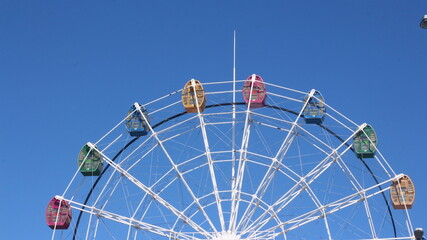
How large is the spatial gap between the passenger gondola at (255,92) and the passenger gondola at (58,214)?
8.79 metres

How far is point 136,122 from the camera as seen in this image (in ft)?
101

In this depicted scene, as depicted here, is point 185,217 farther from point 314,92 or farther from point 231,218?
point 314,92

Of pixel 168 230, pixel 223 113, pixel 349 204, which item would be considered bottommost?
pixel 168 230

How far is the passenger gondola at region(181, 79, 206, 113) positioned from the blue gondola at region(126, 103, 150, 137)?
1.87 m

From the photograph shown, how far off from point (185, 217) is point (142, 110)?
17.5 feet

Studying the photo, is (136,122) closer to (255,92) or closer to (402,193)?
(255,92)

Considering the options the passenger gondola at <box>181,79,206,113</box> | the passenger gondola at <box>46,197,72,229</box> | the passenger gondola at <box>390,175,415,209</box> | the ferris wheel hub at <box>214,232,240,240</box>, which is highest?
the passenger gondola at <box>181,79,206,113</box>

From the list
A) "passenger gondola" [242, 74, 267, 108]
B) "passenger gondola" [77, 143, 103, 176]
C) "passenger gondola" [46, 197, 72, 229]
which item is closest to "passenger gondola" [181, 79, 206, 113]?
"passenger gondola" [242, 74, 267, 108]

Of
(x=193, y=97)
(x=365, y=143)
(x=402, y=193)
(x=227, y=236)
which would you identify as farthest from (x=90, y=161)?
(x=402, y=193)

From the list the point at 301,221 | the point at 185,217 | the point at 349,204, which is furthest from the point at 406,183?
the point at 185,217

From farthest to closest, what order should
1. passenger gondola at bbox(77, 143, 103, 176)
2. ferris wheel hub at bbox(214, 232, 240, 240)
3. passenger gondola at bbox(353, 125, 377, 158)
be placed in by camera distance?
passenger gondola at bbox(77, 143, 103, 176) → passenger gondola at bbox(353, 125, 377, 158) → ferris wheel hub at bbox(214, 232, 240, 240)

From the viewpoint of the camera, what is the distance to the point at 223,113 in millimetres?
28906

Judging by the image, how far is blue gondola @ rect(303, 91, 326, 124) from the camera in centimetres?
2955

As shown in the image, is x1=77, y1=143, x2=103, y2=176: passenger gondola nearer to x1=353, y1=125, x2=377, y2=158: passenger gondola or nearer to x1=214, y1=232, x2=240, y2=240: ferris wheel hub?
x1=214, y1=232, x2=240, y2=240: ferris wheel hub
